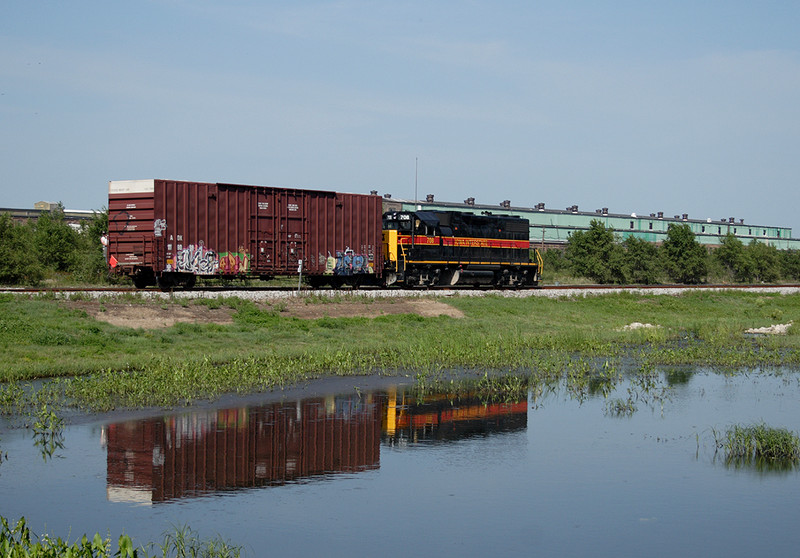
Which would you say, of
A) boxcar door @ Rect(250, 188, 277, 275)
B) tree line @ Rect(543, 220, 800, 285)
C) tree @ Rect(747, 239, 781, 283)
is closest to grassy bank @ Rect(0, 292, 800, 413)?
boxcar door @ Rect(250, 188, 277, 275)

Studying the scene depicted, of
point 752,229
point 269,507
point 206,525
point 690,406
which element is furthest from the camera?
point 752,229

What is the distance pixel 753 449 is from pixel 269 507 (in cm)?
867

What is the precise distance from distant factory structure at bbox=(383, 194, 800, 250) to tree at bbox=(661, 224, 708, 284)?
2178cm

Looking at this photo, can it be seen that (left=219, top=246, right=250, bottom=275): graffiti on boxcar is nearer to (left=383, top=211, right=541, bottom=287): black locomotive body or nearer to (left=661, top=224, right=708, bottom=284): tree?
(left=383, top=211, right=541, bottom=287): black locomotive body

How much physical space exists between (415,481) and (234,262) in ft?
76.1

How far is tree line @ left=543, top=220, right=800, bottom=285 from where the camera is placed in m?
75.1

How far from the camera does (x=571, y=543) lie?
10258 mm

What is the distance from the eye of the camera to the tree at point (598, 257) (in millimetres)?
74438

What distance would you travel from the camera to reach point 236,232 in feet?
114

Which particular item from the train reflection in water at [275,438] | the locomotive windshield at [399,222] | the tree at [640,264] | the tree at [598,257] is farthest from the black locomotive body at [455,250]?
the tree at [640,264]

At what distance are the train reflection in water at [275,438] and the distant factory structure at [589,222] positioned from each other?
8595 cm

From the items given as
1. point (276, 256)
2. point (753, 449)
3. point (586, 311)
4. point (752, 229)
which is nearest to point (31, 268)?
point (276, 256)

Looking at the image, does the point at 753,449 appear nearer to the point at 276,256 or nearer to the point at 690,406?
the point at 690,406

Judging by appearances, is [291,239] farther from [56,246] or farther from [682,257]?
[682,257]
